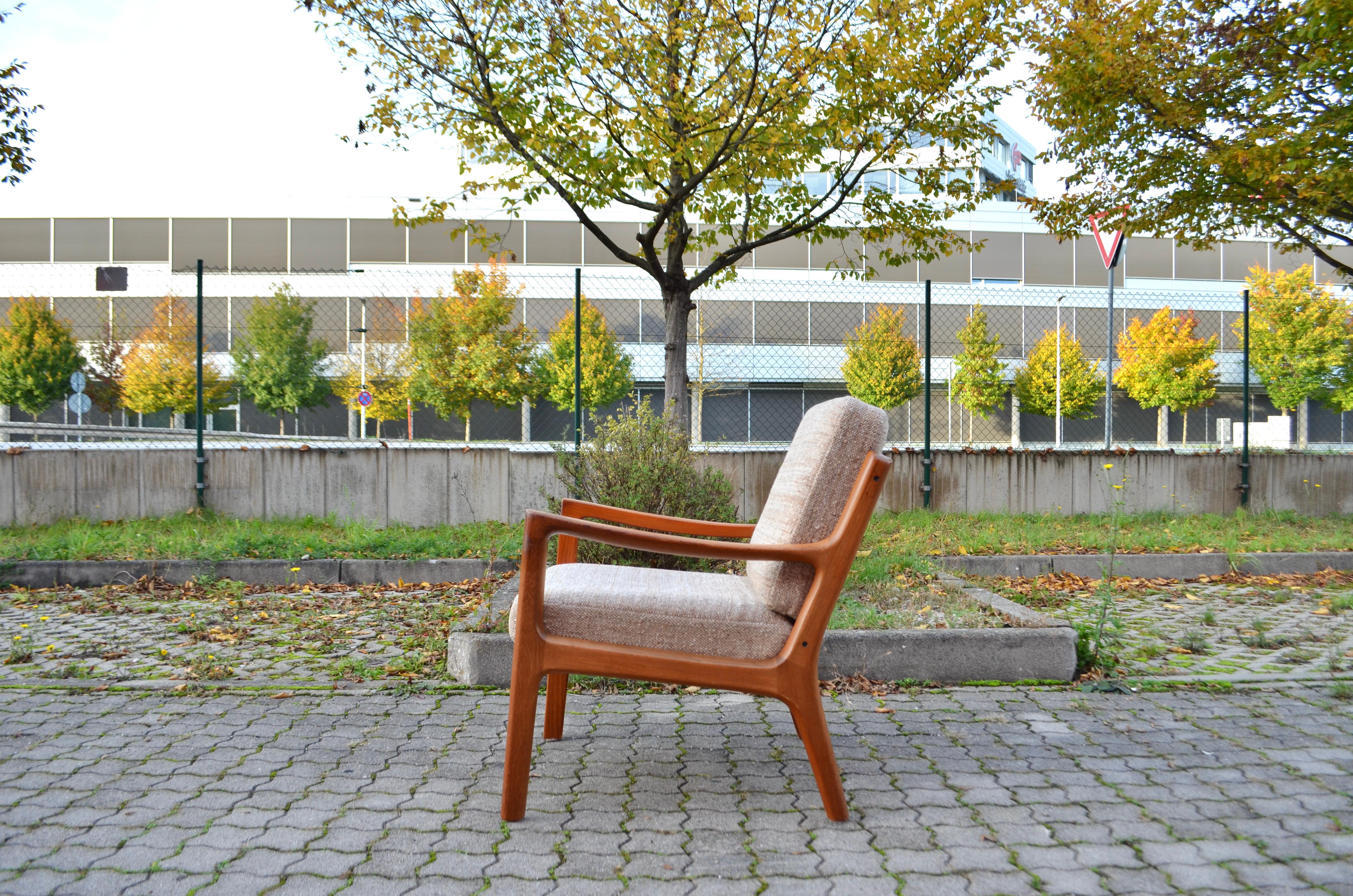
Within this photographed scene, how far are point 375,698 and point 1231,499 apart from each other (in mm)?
9251

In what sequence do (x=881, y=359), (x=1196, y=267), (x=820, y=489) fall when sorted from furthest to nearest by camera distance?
1. (x=1196, y=267)
2. (x=881, y=359)
3. (x=820, y=489)

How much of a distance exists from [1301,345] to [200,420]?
128ft

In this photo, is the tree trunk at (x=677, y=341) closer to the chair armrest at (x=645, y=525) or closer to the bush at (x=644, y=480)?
the bush at (x=644, y=480)

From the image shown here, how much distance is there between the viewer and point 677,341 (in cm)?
823

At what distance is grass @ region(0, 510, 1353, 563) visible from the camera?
6512mm

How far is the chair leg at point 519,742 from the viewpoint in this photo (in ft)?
8.06

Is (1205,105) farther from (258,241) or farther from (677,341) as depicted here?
(258,241)

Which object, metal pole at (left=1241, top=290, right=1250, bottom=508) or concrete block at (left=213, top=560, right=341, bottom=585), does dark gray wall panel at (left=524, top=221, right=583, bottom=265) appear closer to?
metal pole at (left=1241, top=290, right=1250, bottom=508)

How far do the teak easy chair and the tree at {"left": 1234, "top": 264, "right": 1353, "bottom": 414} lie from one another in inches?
1465

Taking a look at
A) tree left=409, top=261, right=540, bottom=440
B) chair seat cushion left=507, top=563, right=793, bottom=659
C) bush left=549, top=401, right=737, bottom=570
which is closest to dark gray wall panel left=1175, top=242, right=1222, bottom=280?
tree left=409, top=261, right=540, bottom=440

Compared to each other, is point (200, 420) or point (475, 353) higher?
point (475, 353)

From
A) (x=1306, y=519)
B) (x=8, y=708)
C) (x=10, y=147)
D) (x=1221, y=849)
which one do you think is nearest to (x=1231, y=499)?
(x=1306, y=519)

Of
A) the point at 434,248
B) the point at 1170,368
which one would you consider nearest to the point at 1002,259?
the point at 1170,368

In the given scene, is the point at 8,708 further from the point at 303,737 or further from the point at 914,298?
the point at 914,298
